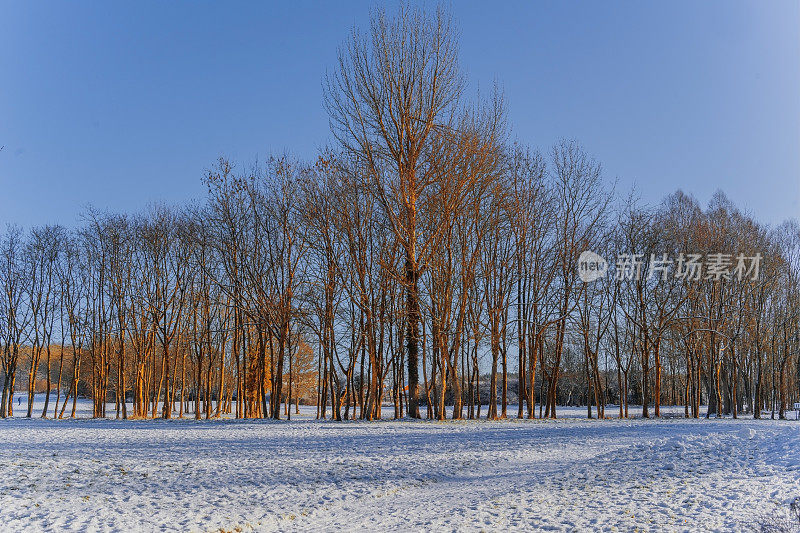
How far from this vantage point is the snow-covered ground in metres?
7.29

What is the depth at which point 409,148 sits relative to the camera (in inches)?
808

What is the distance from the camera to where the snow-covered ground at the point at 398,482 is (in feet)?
23.9

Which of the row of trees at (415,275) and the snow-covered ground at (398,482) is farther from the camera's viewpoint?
the row of trees at (415,275)

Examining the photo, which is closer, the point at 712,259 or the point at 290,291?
the point at 290,291

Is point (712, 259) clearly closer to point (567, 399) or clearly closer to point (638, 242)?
point (638, 242)

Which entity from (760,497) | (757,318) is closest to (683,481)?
(760,497)

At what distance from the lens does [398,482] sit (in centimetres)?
960

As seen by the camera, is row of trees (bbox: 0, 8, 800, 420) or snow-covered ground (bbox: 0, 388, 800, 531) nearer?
snow-covered ground (bbox: 0, 388, 800, 531)

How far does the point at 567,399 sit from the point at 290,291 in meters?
40.8
